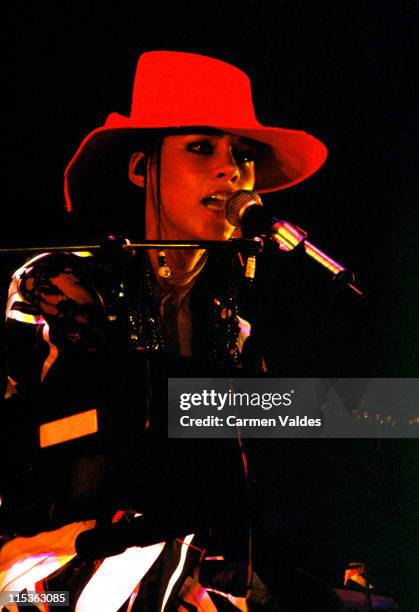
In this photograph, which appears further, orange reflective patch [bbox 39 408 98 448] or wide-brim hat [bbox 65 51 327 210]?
wide-brim hat [bbox 65 51 327 210]

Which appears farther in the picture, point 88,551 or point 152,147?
point 152,147

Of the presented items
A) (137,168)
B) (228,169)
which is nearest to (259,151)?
(228,169)

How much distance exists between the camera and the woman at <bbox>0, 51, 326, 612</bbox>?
121 centimetres

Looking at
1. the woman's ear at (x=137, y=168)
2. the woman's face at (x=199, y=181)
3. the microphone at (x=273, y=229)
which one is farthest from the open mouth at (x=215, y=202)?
the microphone at (x=273, y=229)

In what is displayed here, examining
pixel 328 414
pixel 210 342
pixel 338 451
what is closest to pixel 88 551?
pixel 210 342

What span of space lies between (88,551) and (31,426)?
0.37 meters

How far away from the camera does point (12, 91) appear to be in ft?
6.25

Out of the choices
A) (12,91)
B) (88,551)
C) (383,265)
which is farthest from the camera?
Result: (383,265)

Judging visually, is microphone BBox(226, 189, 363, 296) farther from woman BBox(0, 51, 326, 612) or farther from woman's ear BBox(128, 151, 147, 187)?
woman's ear BBox(128, 151, 147, 187)

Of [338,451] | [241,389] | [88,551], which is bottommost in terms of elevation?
[88,551]

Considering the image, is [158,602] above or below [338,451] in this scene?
below

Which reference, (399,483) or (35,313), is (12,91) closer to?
(35,313)

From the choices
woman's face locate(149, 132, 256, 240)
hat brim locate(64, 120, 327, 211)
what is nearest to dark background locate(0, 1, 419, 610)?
hat brim locate(64, 120, 327, 211)

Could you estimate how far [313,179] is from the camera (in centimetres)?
227
